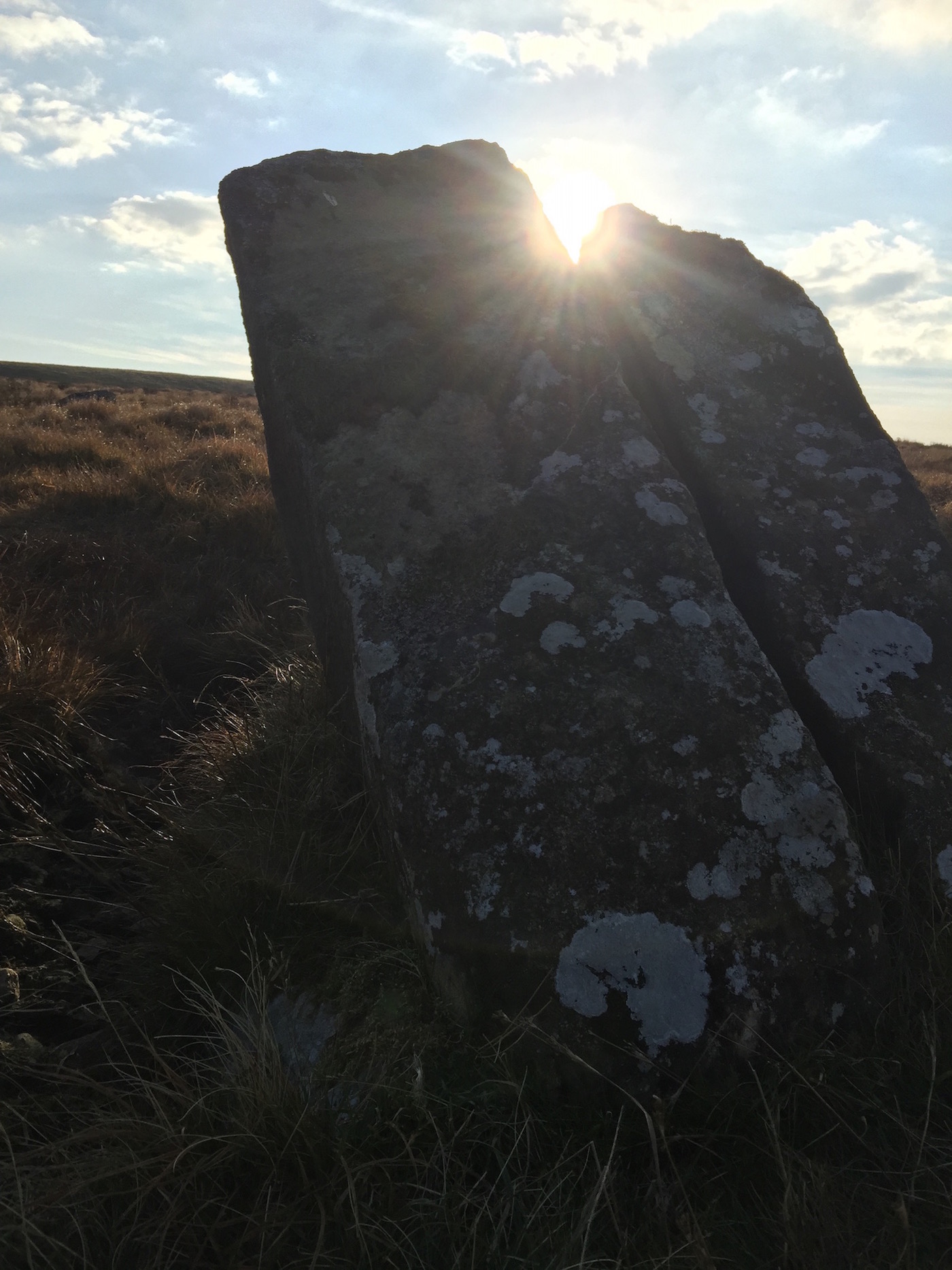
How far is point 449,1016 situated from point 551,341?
239 centimetres

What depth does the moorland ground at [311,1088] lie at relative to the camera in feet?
4.76

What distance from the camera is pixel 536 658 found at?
228cm

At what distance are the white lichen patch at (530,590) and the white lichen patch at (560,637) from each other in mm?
96

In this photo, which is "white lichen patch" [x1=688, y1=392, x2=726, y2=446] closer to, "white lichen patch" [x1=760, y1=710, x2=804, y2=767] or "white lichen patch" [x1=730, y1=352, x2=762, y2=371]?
"white lichen patch" [x1=730, y1=352, x2=762, y2=371]

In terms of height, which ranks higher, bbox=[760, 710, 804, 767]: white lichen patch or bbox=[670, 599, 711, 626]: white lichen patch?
bbox=[670, 599, 711, 626]: white lichen patch

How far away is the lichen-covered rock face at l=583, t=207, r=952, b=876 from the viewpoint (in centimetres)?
236

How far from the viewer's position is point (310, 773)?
9.17 ft

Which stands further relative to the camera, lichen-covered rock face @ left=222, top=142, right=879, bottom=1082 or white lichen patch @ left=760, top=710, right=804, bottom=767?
white lichen patch @ left=760, top=710, right=804, bottom=767

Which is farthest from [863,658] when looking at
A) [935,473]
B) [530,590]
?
[935,473]

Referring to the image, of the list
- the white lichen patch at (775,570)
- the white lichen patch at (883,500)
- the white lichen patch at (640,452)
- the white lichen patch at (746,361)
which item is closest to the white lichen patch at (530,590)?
the white lichen patch at (640,452)

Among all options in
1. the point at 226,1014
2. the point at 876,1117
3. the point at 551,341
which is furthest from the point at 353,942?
the point at 551,341

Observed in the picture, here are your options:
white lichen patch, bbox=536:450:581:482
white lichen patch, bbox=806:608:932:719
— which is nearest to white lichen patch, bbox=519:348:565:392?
white lichen patch, bbox=536:450:581:482

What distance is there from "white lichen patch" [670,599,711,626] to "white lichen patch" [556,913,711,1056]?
862 mm

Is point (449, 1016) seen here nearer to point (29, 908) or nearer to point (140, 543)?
point (29, 908)
